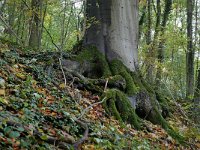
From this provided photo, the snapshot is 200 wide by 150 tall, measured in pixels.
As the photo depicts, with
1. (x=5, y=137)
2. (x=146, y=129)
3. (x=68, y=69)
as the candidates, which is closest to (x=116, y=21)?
(x=68, y=69)

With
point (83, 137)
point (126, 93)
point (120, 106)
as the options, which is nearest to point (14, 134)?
point (83, 137)

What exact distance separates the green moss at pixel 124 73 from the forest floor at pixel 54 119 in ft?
2.74

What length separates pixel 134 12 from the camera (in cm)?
937

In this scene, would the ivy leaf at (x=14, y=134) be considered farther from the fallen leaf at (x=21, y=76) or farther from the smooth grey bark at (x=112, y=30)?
the smooth grey bark at (x=112, y=30)

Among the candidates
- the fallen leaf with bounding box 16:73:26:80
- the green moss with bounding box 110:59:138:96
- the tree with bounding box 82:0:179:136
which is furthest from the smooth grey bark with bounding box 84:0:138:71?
the fallen leaf with bounding box 16:73:26:80

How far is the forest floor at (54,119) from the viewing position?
376 cm

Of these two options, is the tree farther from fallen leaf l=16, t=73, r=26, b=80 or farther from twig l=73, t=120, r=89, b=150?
twig l=73, t=120, r=89, b=150

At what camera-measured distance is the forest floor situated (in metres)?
3.76

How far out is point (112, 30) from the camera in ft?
28.1

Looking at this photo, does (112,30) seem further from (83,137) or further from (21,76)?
(83,137)

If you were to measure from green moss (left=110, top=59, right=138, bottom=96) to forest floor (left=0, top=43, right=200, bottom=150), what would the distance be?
2.74 feet

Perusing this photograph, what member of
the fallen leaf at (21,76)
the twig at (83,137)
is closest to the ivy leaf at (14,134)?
the twig at (83,137)

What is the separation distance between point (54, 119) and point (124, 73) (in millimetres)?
3555

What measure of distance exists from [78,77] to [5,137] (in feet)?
12.8
